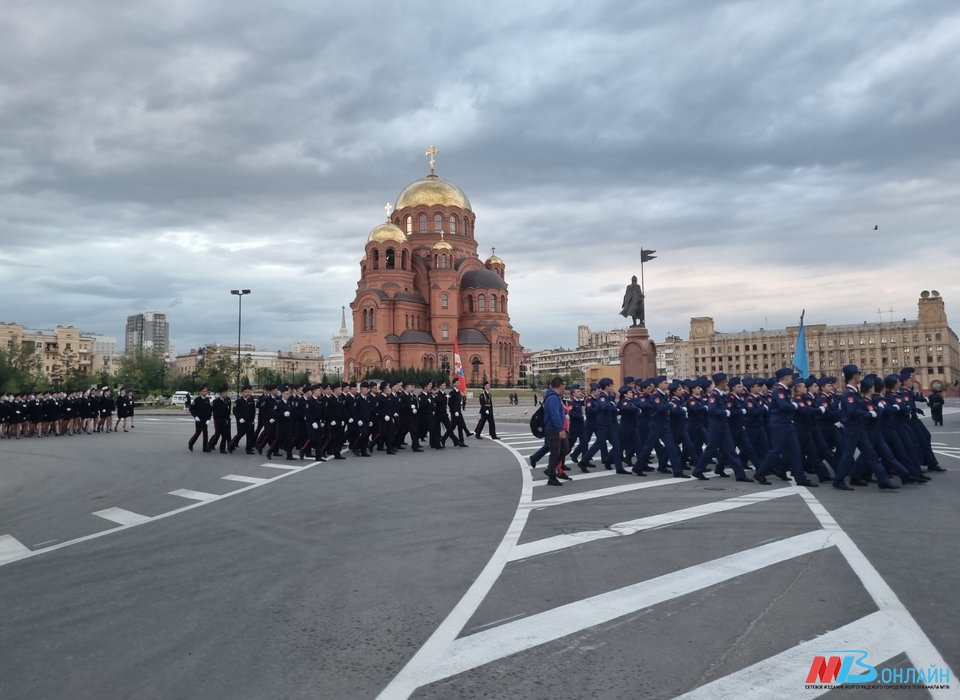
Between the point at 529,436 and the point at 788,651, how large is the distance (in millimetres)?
17864

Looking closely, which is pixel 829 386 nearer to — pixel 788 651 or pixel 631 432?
A: pixel 631 432

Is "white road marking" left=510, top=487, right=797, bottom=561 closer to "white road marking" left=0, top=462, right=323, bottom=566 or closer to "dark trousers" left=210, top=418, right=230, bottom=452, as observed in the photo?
"white road marking" left=0, top=462, right=323, bottom=566

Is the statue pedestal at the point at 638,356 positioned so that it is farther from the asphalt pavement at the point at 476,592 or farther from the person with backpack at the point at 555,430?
the asphalt pavement at the point at 476,592

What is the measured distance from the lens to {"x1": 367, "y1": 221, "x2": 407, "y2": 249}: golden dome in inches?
2660

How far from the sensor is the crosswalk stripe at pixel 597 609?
3891mm

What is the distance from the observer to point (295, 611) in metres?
4.71

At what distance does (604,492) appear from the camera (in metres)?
9.70

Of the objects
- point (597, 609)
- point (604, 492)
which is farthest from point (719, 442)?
point (597, 609)

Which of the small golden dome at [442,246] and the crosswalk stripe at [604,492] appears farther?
the small golden dome at [442,246]

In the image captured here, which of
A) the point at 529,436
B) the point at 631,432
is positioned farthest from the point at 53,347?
the point at 631,432

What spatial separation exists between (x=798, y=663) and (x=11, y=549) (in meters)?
7.45

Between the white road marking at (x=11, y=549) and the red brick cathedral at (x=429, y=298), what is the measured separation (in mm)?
58195

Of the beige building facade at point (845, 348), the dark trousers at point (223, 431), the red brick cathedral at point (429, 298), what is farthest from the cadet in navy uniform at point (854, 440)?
the beige building facade at point (845, 348)

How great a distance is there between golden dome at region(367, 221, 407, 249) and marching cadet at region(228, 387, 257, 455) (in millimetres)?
51558
